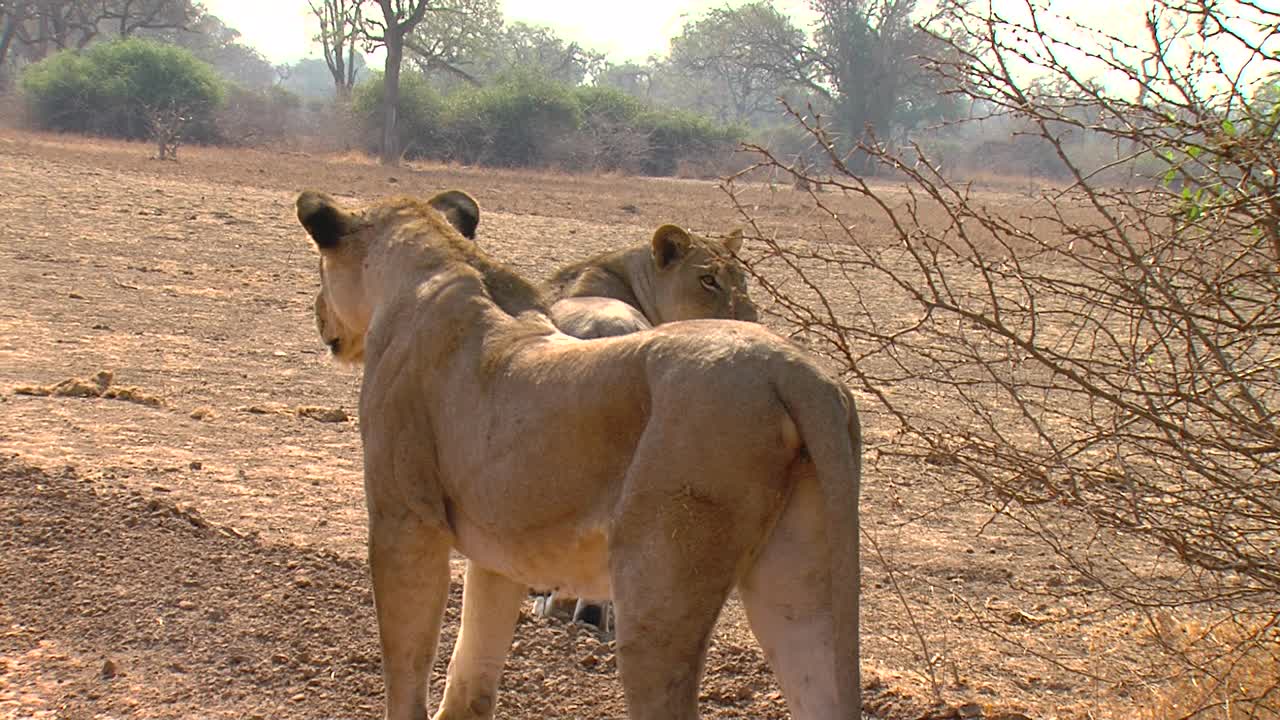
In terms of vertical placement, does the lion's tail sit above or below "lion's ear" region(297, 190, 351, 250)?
below

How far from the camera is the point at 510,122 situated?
1572 inches

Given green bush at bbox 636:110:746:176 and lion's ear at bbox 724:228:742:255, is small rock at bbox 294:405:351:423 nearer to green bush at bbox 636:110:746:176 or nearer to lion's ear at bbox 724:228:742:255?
lion's ear at bbox 724:228:742:255

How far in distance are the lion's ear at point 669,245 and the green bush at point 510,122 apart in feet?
101

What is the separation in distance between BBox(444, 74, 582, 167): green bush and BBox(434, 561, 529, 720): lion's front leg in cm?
3313

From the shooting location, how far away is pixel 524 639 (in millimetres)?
5266

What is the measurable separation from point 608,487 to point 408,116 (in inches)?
1481

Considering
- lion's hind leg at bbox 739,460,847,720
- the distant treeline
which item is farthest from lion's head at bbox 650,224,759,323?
the distant treeline

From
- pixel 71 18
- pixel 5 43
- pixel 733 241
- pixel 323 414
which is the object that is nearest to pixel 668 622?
pixel 733 241

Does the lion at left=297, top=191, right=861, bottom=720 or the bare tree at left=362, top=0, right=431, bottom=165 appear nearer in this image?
the lion at left=297, top=191, right=861, bottom=720

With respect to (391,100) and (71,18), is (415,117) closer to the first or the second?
(391,100)

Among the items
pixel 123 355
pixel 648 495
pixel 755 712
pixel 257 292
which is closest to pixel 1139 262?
pixel 648 495

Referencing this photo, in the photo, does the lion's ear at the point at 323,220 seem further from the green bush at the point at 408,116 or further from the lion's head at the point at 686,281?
the green bush at the point at 408,116

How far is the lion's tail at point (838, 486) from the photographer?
3.12m

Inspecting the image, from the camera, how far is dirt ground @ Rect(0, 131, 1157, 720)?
15.8ft
